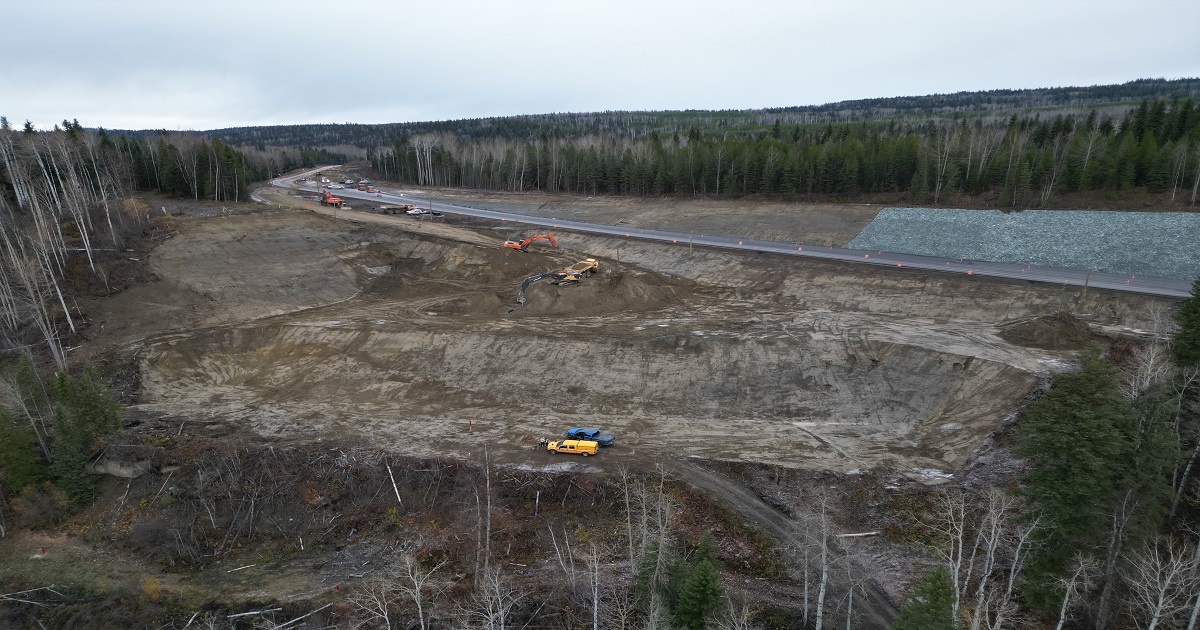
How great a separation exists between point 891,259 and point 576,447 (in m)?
40.6

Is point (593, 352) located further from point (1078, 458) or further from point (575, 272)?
point (1078, 458)

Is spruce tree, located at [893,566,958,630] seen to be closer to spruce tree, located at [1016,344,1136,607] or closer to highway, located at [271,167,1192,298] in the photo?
spruce tree, located at [1016,344,1136,607]

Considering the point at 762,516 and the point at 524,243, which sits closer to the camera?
the point at 762,516

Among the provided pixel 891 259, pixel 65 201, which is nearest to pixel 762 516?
pixel 891 259

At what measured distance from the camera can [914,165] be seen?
244ft

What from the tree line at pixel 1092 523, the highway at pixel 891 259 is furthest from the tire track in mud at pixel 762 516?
the highway at pixel 891 259

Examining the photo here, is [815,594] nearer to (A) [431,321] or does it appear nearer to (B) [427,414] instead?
(B) [427,414]

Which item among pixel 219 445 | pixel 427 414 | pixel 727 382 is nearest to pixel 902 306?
pixel 727 382

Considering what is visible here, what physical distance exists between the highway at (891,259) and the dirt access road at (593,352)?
9.02 feet

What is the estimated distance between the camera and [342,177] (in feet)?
430

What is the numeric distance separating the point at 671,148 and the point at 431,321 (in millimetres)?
67497

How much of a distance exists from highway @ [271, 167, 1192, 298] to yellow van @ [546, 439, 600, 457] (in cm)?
3673

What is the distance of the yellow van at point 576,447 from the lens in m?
29.5

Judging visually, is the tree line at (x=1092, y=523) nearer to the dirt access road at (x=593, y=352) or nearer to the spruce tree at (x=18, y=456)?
the dirt access road at (x=593, y=352)
